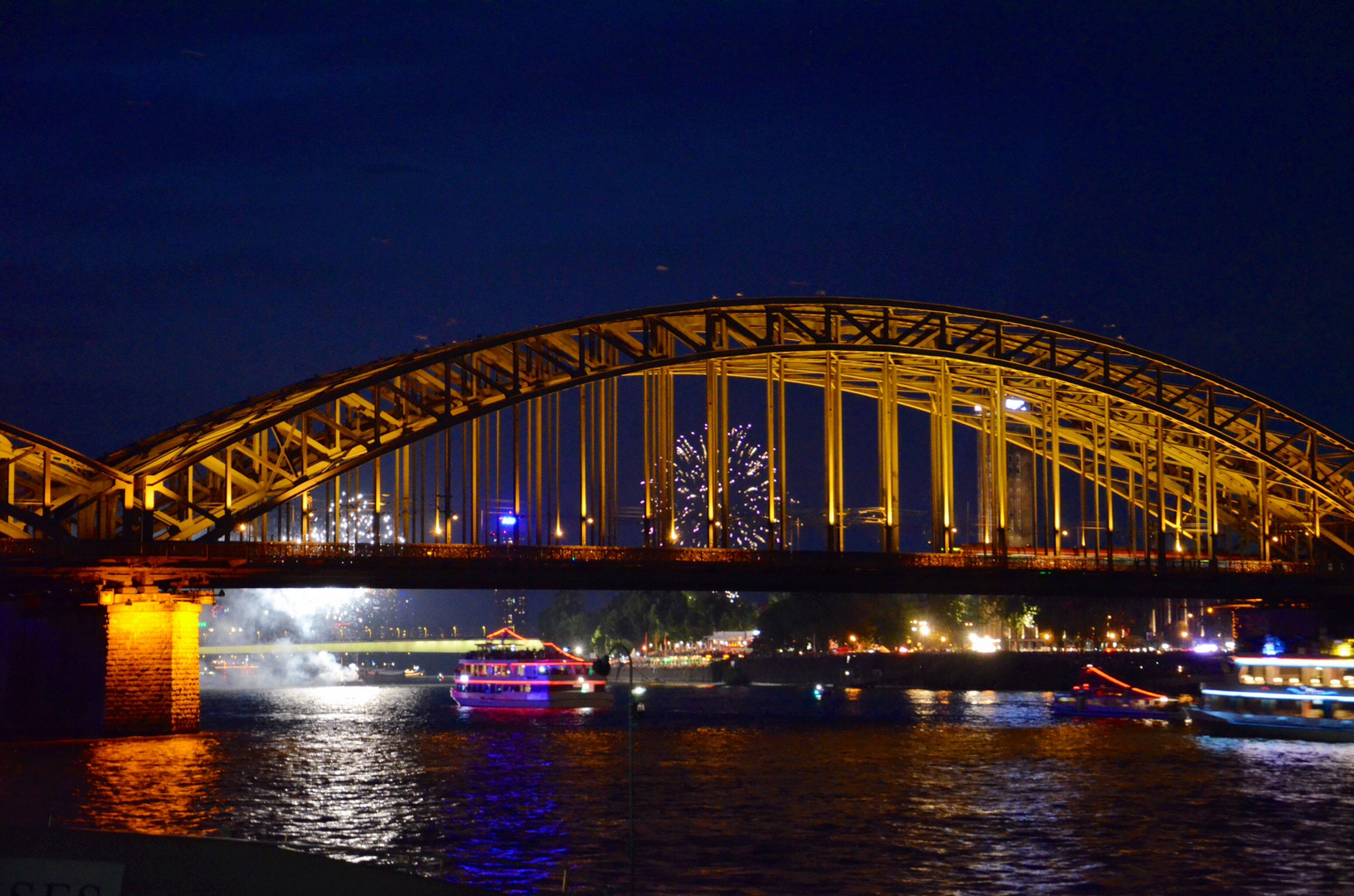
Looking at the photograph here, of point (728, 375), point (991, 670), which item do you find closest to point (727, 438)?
point (728, 375)

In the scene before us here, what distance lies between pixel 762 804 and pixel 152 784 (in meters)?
20.4

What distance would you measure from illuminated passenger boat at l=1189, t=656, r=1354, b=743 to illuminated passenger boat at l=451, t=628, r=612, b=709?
48819mm

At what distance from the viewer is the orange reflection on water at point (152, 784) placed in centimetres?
4228

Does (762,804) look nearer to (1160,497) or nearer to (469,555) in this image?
(469,555)

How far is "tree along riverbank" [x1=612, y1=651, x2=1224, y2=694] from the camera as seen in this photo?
14188 centimetres

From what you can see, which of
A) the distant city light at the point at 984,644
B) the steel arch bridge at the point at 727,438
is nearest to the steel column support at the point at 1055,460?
the steel arch bridge at the point at 727,438

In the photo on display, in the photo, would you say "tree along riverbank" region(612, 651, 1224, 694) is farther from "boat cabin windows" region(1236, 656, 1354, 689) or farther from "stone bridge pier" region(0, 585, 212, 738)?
"stone bridge pier" region(0, 585, 212, 738)

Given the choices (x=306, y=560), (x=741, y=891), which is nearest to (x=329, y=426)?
(x=306, y=560)

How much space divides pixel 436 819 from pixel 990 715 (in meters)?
63.8

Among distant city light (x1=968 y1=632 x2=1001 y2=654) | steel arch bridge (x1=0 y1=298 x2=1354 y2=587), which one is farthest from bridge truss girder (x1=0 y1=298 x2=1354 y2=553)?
distant city light (x1=968 y1=632 x2=1001 y2=654)

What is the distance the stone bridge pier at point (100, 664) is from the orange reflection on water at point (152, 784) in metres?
Result: 1.49

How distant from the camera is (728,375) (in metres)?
91.2

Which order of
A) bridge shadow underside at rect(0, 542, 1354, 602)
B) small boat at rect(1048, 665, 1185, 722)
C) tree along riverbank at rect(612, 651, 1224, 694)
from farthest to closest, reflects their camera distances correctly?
tree along riverbank at rect(612, 651, 1224, 694) → small boat at rect(1048, 665, 1185, 722) → bridge shadow underside at rect(0, 542, 1354, 602)

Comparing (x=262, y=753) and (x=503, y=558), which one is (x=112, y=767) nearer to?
(x=262, y=753)
